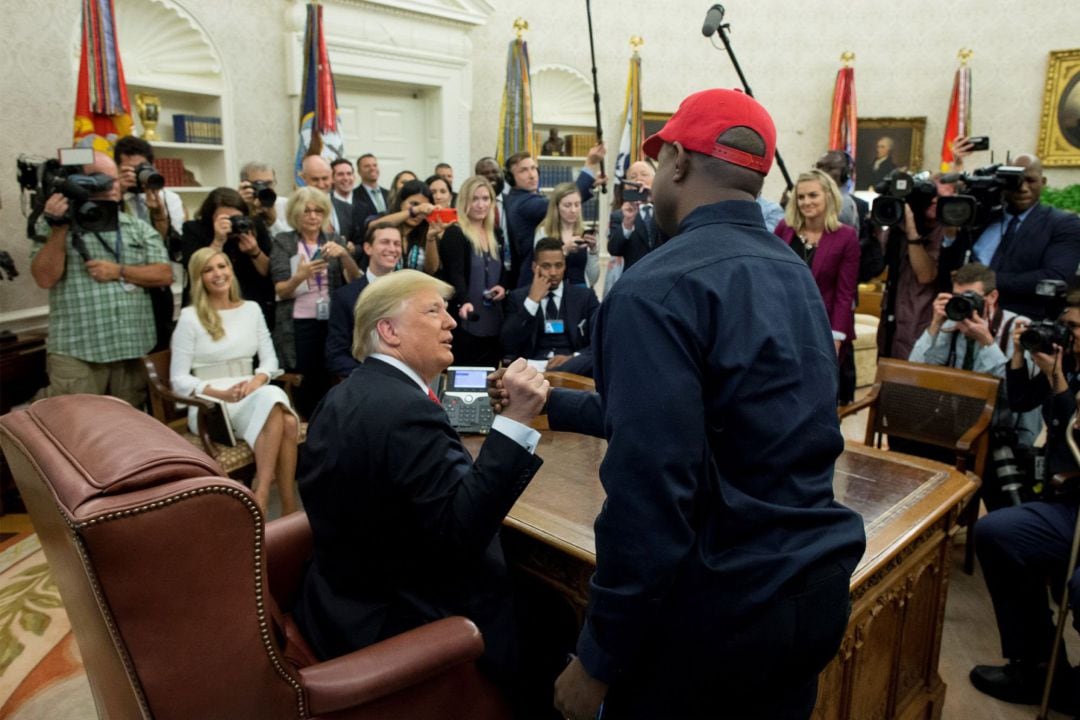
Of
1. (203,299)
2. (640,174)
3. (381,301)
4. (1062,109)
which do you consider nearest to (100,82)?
(203,299)

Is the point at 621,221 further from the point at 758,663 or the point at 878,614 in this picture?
the point at 758,663

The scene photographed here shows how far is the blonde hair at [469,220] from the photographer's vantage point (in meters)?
4.32

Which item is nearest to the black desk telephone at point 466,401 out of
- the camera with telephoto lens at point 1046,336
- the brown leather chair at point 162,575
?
the brown leather chair at point 162,575

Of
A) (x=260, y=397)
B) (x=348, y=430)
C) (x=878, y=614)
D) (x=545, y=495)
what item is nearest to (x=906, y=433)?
(x=878, y=614)

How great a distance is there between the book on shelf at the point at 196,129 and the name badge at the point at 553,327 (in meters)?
3.42

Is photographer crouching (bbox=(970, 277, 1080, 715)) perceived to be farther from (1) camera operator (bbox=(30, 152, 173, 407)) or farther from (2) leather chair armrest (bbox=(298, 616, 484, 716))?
(1) camera operator (bbox=(30, 152, 173, 407))

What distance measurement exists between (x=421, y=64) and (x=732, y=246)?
6.59m

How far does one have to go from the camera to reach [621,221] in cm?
468

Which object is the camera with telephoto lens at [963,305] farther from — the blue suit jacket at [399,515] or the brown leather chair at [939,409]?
the blue suit jacket at [399,515]

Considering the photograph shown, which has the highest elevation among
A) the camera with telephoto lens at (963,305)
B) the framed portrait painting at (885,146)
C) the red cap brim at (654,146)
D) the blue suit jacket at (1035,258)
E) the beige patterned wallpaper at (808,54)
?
the beige patterned wallpaper at (808,54)

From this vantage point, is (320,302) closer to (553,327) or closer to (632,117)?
(553,327)

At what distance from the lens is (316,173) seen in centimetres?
467

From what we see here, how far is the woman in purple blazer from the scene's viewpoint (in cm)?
389

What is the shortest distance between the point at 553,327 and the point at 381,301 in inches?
86.3
